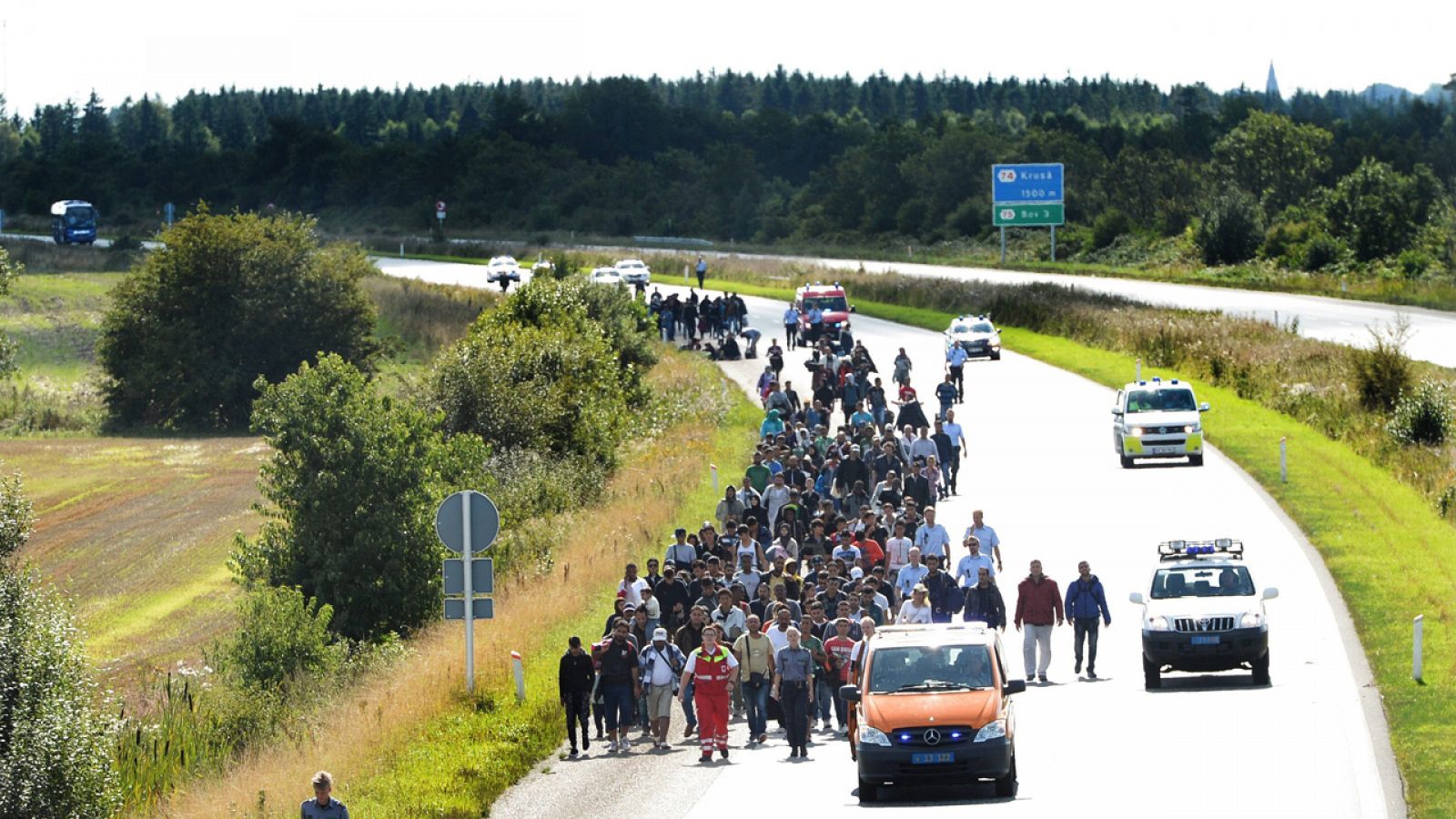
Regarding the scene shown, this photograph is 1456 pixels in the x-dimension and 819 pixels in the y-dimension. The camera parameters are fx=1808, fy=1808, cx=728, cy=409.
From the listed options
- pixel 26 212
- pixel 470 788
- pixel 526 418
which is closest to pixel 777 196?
pixel 26 212

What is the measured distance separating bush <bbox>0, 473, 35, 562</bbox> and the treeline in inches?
3240

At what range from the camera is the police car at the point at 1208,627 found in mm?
20391

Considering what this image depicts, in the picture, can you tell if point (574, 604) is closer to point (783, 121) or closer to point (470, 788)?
point (470, 788)

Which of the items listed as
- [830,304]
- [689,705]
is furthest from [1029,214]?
[689,705]

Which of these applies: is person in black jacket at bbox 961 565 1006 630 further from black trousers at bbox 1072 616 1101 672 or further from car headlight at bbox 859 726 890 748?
Result: car headlight at bbox 859 726 890 748

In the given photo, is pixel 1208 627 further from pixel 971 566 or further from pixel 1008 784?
pixel 1008 784

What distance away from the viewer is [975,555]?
73.4ft

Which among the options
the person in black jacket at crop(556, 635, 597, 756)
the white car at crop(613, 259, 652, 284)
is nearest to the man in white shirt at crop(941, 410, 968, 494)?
the person in black jacket at crop(556, 635, 597, 756)

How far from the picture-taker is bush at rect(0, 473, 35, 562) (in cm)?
2878

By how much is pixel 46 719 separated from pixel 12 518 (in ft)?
19.0

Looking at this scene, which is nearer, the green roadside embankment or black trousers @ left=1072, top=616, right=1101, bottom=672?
the green roadside embankment

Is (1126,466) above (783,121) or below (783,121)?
below

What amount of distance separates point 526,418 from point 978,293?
30.9m

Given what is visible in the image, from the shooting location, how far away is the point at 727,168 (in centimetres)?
14262
